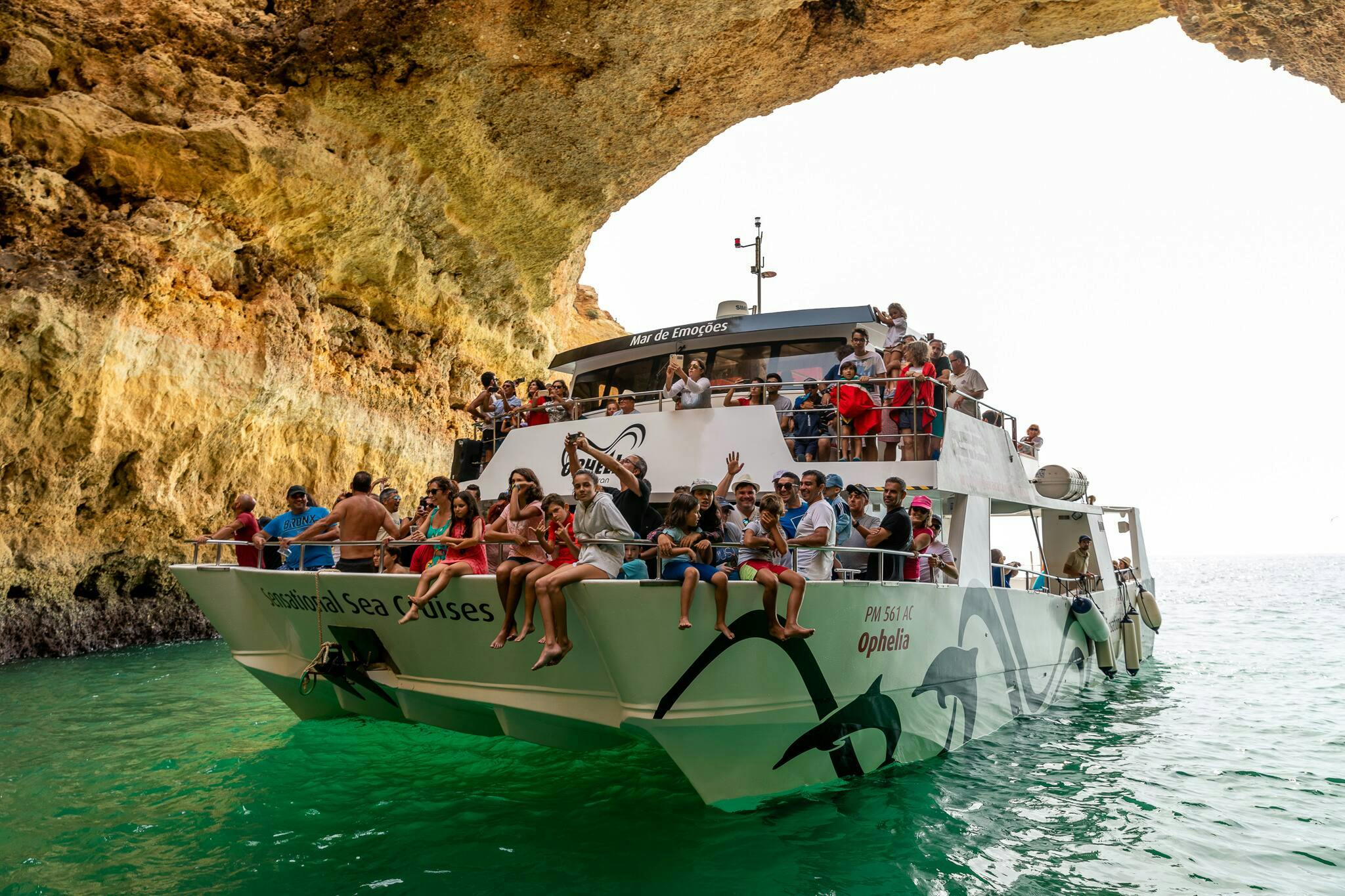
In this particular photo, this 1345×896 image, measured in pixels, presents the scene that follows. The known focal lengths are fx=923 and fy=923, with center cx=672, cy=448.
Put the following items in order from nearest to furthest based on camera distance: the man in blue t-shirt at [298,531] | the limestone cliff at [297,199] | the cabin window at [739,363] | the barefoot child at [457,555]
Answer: the barefoot child at [457,555], the man in blue t-shirt at [298,531], the cabin window at [739,363], the limestone cliff at [297,199]

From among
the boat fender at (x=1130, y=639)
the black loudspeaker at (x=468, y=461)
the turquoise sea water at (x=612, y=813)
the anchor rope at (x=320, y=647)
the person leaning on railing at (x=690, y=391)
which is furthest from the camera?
the boat fender at (x=1130, y=639)

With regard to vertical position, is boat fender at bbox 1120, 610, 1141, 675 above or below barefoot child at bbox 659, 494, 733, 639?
below

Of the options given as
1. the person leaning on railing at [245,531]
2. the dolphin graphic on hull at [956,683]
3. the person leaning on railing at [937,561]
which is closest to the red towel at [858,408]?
the person leaning on railing at [937,561]

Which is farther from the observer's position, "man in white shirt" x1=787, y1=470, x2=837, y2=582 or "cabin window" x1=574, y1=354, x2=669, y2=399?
"cabin window" x1=574, y1=354, x2=669, y2=399

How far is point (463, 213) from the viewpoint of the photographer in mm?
20641

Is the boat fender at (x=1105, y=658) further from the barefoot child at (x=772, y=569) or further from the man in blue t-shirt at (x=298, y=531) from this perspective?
the man in blue t-shirt at (x=298, y=531)

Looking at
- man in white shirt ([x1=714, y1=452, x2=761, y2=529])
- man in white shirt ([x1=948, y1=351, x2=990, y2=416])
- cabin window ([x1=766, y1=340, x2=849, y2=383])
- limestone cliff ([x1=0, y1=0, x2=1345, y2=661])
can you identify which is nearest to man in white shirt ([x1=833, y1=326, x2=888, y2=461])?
cabin window ([x1=766, y1=340, x2=849, y2=383])

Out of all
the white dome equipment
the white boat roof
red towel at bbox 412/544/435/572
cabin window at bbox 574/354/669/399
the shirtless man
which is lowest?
red towel at bbox 412/544/435/572

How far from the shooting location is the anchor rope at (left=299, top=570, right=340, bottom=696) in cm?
799

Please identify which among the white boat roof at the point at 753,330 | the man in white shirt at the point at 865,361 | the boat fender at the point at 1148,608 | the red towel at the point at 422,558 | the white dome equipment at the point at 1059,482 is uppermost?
the white boat roof at the point at 753,330

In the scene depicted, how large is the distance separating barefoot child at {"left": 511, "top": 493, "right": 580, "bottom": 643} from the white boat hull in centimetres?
32

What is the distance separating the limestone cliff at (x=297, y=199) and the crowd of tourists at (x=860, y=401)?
9.04 m

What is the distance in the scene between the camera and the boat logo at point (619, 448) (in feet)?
29.8

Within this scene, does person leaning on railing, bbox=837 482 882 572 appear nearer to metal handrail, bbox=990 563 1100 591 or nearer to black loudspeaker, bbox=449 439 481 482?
metal handrail, bbox=990 563 1100 591
